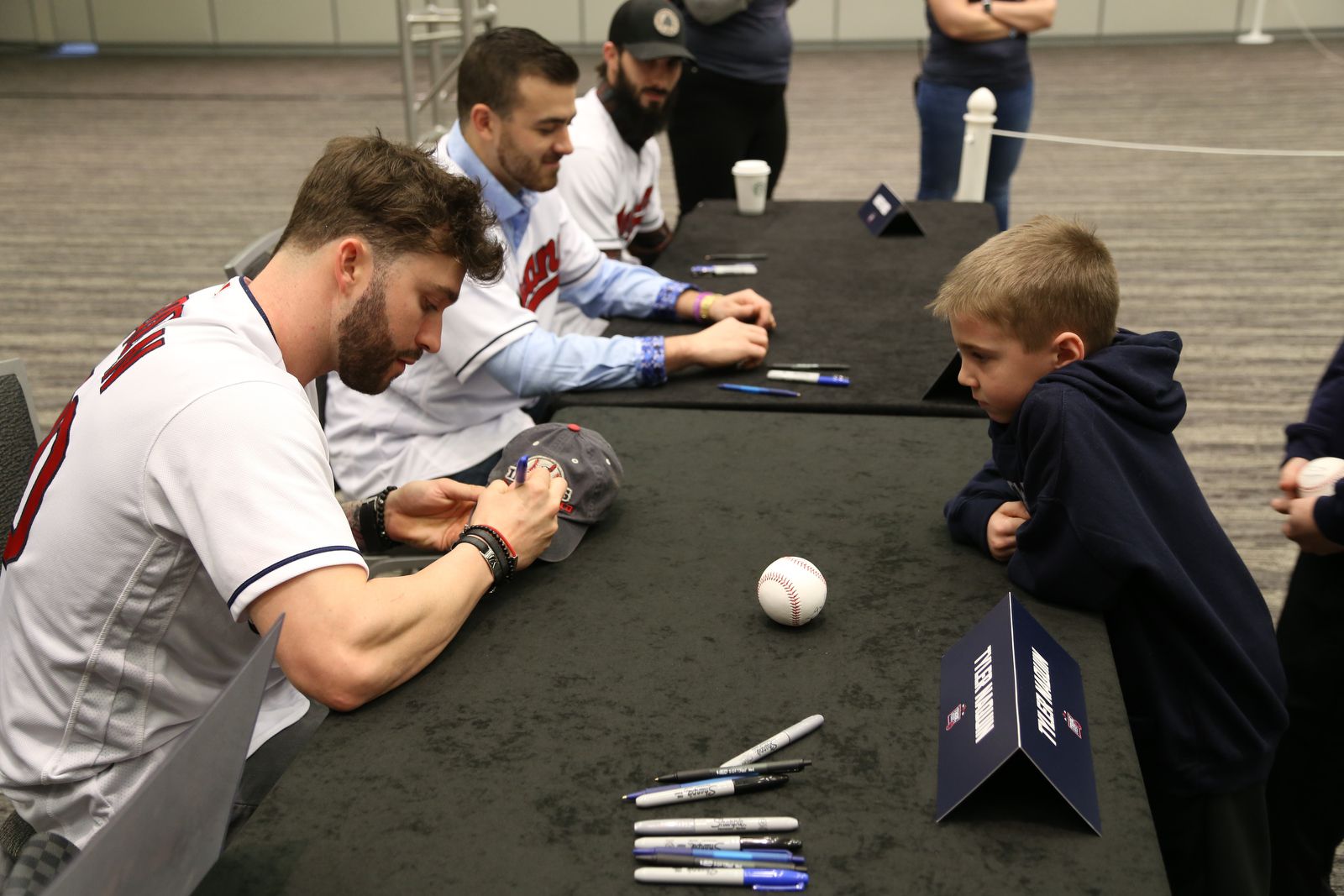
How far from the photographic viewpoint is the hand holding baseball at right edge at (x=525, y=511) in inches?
57.6

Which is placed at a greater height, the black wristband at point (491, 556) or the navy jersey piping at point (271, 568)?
the navy jersey piping at point (271, 568)

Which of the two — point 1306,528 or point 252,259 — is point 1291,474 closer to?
point 1306,528

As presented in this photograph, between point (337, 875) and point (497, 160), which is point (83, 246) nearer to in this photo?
point (497, 160)

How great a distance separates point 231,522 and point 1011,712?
31.2 inches

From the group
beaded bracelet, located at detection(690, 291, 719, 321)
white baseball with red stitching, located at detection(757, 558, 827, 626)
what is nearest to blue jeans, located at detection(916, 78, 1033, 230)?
beaded bracelet, located at detection(690, 291, 719, 321)

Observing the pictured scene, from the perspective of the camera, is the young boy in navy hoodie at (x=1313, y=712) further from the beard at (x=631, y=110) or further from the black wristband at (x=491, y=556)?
the beard at (x=631, y=110)

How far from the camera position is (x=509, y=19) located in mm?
9914

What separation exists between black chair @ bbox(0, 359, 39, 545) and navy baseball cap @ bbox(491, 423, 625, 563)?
627 millimetres

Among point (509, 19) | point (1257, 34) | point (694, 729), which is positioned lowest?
point (1257, 34)

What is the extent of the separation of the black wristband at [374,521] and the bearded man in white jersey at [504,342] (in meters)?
0.44

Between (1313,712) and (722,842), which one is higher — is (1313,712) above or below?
below

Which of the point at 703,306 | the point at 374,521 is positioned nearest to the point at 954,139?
the point at 703,306

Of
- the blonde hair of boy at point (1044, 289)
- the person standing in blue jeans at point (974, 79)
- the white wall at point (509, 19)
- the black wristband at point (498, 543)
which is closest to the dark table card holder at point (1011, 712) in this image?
the blonde hair of boy at point (1044, 289)

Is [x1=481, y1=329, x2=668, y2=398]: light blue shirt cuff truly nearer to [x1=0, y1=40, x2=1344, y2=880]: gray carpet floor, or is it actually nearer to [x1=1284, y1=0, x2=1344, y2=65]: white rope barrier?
[x1=0, y1=40, x2=1344, y2=880]: gray carpet floor
